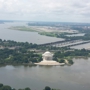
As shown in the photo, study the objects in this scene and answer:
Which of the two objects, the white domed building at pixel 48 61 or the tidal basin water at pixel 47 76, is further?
the white domed building at pixel 48 61

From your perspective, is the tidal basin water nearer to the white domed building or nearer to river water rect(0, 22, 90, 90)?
river water rect(0, 22, 90, 90)

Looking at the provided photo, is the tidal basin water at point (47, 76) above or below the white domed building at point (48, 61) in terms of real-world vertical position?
below

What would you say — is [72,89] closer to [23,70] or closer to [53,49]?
[23,70]

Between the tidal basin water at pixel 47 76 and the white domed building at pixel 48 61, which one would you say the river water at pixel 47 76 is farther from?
the white domed building at pixel 48 61

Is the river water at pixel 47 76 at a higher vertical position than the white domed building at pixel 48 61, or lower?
lower

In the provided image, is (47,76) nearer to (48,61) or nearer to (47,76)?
(47,76)

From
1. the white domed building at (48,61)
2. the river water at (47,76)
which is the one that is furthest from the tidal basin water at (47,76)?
the white domed building at (48,61)

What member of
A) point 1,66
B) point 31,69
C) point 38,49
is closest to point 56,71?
point 31,69

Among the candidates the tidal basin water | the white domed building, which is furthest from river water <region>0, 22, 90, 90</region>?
the white domed building

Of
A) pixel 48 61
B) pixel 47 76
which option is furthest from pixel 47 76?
pixel 48 61
